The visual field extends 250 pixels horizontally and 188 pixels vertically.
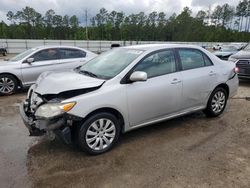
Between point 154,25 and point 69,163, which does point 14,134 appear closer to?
point 69,163

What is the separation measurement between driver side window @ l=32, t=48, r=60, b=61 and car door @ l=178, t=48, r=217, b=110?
4.67 m

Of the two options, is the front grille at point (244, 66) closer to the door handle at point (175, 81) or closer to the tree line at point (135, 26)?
the door handle at point (175, 81)

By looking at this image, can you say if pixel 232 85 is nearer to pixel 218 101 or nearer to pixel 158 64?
pixel 218 101

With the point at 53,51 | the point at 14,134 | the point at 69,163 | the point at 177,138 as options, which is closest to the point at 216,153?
the point at 177,138

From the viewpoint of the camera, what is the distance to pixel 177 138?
13.9ft

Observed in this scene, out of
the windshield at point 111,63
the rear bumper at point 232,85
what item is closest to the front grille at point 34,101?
the windshield at point 111,63

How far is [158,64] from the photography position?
13.8ft

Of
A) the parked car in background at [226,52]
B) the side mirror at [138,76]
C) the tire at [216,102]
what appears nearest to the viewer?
the side mirror at [138,76]

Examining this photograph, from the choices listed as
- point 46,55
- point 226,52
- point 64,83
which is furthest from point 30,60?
point 226,52

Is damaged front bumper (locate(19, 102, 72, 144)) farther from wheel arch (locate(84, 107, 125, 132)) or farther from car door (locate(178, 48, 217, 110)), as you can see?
car door (locate(178, 48, 217, 110))

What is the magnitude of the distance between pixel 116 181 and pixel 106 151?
0.76 metres

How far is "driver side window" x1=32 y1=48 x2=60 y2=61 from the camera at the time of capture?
7.59 m

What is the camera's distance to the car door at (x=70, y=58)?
25.9ft

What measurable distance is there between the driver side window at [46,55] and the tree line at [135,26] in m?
59.8
